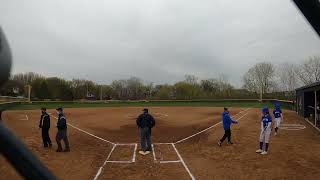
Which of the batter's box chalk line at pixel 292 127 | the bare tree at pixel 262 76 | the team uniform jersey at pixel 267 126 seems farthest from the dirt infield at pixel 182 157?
the bare tree at pixel 262 76

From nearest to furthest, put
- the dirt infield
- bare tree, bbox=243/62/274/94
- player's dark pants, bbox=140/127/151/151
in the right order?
the dirt infield, player's dark pants, bbox=140/127/151/151, bare tree, bbox=243/62/274/94

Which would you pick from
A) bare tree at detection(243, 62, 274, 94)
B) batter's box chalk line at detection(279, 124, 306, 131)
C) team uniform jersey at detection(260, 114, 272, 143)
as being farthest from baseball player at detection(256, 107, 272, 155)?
bare tree at detection(243, 62, 274, 94)

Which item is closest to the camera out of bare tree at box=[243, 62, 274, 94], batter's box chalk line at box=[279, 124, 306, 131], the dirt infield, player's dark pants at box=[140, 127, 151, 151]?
the dirt infield

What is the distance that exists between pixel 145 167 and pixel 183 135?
718cm

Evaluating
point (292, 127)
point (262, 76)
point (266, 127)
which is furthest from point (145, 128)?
point (262, 76)

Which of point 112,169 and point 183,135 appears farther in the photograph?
point 183,135

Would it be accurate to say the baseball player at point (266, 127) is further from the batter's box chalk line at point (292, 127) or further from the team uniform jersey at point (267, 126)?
the batter's box chalk line at point (292, 127)

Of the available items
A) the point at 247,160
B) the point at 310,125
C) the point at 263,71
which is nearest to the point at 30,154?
the point at 247,160

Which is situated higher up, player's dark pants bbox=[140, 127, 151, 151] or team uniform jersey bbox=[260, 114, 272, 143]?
team uniform jersey bbox=[260, 114, 272, 143]

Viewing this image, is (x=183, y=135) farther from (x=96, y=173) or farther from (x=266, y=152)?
(x=96, y=173)

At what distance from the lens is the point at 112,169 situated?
40.3 feet

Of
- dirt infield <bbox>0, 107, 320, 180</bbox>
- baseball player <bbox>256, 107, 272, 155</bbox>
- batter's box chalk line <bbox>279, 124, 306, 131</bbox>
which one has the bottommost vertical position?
dirt infield <bbox>0, 107, 320, 180</bbox>

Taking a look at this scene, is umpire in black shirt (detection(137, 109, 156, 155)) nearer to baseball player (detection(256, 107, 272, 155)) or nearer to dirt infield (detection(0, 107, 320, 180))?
dirt infield (detection(0, 107, 320, 180))

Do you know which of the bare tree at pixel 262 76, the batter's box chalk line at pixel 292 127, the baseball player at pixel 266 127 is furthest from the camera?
the bare tree at pixel 262 76
